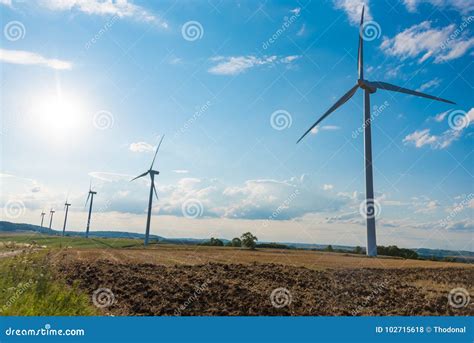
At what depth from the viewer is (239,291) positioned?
19.0 meters

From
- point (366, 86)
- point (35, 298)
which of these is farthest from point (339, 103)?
point (35, 298)

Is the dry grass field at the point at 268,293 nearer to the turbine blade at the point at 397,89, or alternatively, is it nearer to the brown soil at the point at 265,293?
the brown soil at the point at 265,293

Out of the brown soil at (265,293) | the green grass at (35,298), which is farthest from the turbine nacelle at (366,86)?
the green grass at (35,298)

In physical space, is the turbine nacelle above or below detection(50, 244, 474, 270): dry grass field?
above

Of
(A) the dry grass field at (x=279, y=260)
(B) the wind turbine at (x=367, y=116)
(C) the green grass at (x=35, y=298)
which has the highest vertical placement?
(B) the wind turbine at (x=367, y=116)

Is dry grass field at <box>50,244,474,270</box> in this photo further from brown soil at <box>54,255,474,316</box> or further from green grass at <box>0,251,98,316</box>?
green grass at <box>0,251,98,316</box>

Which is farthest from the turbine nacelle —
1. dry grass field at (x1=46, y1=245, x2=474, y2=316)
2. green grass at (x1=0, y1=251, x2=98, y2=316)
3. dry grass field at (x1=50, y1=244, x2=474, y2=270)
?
green grass at (x1=0, y1=251, x2=98, y2=316)

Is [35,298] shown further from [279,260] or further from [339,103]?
[339,103]

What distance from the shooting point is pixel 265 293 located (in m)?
18.8

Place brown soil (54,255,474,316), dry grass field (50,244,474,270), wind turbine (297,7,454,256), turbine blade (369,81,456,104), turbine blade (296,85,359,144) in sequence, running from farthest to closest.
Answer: turbine blade (369,81,456,104)
wind turbine (297,7,454,256)
turbine blade (296,85,359,144)
dry grass field (50,244,474,270)
brown soil (54,255,474,316)

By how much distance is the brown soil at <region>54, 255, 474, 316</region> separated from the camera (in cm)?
1552

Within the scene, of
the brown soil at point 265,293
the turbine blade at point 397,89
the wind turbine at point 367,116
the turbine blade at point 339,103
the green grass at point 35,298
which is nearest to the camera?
the green grass at point 35,298

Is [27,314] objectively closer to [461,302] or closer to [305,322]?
[305,322]

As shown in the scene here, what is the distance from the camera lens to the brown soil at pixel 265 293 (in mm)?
15523
